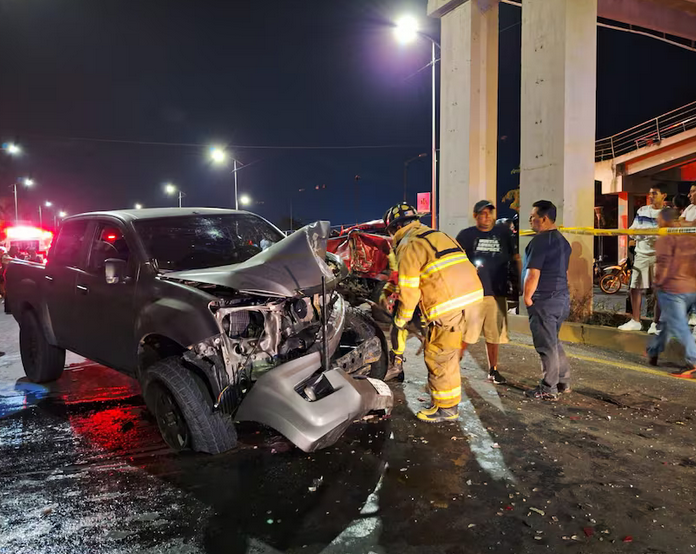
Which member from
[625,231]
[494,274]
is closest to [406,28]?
[625,231]

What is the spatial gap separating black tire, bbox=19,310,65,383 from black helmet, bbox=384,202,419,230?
3678 millimetres

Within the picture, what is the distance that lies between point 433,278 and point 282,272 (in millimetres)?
1213

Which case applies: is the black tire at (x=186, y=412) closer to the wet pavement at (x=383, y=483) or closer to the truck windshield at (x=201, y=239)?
the wet pavement at (x=383, y=483)

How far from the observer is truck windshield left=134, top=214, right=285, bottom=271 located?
4.17 m

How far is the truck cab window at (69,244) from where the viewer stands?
486 cm

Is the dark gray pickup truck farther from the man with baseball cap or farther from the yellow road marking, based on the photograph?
the yellow road marking

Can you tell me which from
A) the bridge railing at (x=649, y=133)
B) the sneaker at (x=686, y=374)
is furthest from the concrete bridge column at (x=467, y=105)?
the bridge railing at (x=649, y=133)

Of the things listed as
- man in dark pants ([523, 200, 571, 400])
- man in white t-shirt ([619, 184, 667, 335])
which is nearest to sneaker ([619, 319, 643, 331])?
man in white t-shirt ([619, 184, 667, 335])

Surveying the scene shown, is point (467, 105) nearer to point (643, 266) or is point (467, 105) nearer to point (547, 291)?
point (643, 266)

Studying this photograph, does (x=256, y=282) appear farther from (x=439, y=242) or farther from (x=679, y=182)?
(x=679, y=182)

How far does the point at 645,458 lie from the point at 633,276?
4.35m

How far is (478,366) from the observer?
19.7 feet

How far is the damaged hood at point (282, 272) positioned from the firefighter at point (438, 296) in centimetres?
64

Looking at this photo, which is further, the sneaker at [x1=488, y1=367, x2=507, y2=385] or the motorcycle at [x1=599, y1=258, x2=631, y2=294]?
the motorcycle at [x1=599, y1=258, x2=631, y2=294]
